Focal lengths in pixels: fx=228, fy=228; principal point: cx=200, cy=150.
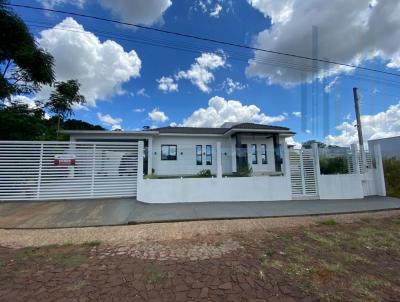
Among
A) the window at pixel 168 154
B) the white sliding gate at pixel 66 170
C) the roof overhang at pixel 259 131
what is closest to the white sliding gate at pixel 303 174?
the roof overhang at pixel 259 131

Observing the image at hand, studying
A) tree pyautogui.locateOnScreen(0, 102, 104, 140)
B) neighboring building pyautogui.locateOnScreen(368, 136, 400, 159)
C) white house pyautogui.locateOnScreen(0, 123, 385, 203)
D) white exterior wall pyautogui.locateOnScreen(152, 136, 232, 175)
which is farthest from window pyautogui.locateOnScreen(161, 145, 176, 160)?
neighboring building pyautogui.locateOnScreen(368, 136, 400, 159)

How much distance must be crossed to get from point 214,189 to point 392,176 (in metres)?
11.2

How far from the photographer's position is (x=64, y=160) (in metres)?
9.42

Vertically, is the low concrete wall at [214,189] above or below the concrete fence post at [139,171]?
below

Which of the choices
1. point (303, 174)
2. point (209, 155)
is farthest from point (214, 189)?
point (209, 155)

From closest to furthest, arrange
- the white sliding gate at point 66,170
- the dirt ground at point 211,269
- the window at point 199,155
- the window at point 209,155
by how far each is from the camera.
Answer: the dirt ground at point 211,269 < the white sliding gate at point 66,170 < the window at point 199,155 < the window at point 209,155

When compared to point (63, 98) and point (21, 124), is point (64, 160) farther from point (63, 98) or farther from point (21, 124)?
point (63, 98)

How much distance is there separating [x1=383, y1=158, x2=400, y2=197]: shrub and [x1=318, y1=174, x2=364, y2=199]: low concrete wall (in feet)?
9.28

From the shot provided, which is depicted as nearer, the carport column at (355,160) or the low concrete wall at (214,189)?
the low concrete wall at (214,189)

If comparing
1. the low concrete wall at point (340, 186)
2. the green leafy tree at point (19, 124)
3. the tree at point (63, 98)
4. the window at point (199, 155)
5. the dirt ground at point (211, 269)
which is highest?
the tree at point (63, 98)

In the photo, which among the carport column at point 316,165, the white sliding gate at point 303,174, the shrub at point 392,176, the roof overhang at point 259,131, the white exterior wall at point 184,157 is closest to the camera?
the white sliding gate at point 303,174

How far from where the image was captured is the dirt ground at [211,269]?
2.88 m

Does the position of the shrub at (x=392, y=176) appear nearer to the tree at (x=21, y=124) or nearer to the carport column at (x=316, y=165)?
the carport column at (x=316, y=165)

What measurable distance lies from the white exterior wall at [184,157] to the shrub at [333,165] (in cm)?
465
